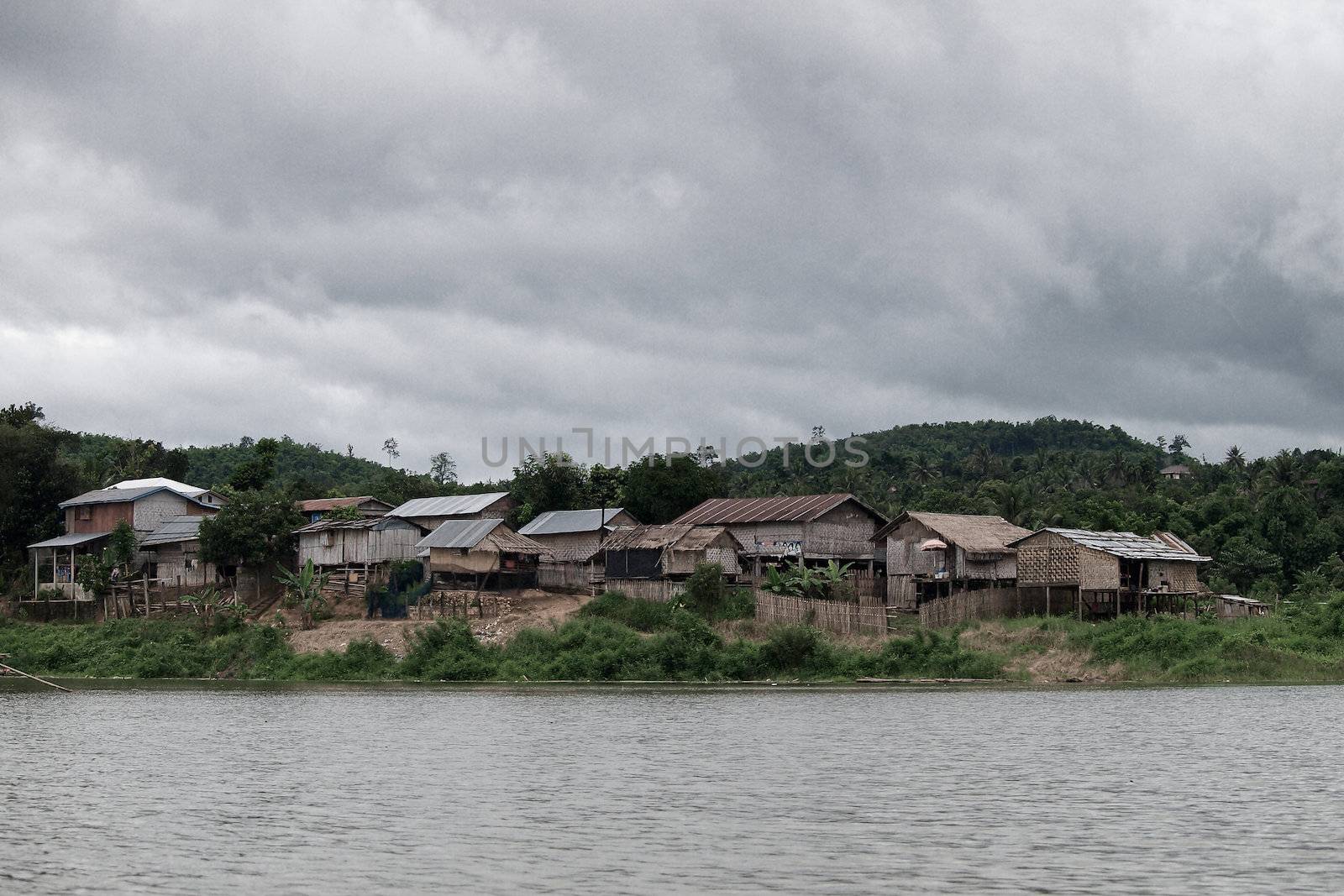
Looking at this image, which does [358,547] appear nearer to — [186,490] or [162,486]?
[186,490]

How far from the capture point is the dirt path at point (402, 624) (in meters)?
58.0

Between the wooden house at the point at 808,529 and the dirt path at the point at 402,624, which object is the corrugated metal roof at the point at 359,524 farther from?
the wooden house at the point at 808,529

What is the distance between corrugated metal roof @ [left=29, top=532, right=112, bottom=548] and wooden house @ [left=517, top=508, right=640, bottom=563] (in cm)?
2149

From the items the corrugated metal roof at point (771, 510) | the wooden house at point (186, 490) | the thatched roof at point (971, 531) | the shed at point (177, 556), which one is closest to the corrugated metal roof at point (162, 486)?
the wooden house at point (186, 490)

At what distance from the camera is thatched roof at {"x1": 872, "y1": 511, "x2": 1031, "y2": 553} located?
2247 inches

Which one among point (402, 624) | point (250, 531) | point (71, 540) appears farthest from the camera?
point (71, 540)

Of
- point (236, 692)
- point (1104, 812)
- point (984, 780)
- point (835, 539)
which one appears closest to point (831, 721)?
point (984, 780)

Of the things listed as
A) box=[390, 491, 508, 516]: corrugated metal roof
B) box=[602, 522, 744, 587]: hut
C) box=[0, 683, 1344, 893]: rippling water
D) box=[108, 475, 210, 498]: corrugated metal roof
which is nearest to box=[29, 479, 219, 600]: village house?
box=[108, 475, 210, 498]: corrugated metal roof

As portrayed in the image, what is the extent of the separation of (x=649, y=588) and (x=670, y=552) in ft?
7.16

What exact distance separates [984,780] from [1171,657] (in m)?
25.7

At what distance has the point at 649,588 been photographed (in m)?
61.3

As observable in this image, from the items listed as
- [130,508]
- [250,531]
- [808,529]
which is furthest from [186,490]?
[808,529]

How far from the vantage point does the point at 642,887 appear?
635 inches

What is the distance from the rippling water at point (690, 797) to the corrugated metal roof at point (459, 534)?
22.5 m
